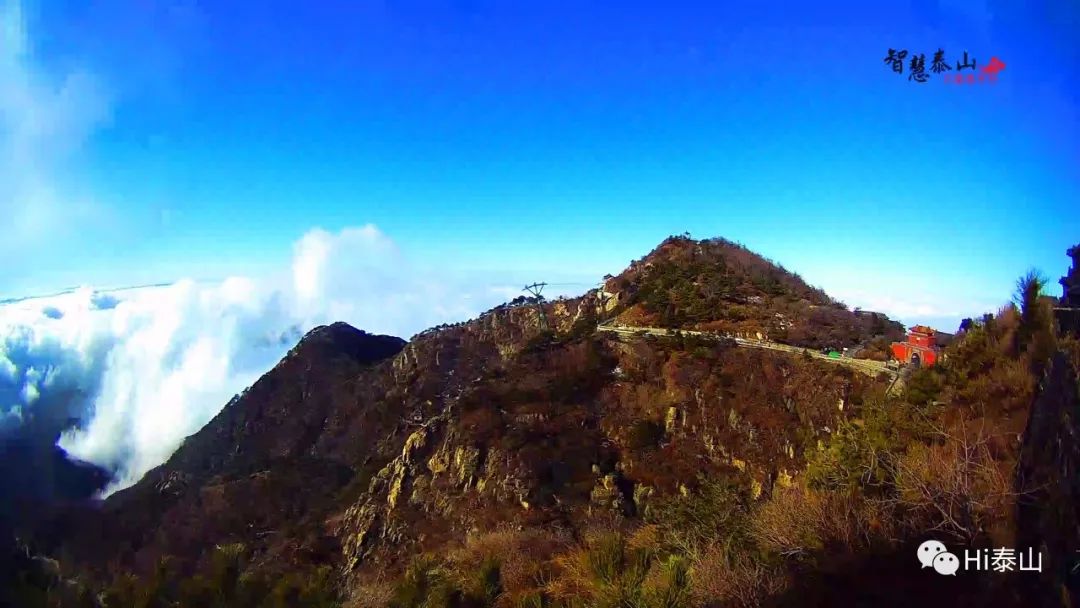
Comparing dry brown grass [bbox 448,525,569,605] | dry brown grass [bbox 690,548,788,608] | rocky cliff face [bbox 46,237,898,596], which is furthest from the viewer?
rocky cliff face [bbox 46,237,898,596]

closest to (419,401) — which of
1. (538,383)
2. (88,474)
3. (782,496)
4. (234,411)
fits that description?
(538,383)

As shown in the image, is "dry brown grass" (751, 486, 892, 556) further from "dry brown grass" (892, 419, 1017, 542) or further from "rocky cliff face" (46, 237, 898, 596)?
"rocky cliff face" (46, 237, 898, 596)

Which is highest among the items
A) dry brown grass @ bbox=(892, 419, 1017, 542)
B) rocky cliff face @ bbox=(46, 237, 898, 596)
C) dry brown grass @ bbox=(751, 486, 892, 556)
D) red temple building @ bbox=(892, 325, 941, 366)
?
red temple building @ bbox=(892, 325, 941, 366)

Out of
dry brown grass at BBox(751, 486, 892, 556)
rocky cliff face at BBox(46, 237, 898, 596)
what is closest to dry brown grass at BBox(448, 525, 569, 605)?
dry brown grass at BBox(751, 486, 892, 556)

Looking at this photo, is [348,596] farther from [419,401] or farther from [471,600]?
[419,401]

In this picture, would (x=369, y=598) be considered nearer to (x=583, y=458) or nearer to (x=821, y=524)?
(x=821, y=524)

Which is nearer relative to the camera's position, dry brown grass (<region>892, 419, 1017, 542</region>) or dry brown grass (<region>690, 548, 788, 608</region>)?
dry brown grass (<region>690, 548, 788, 608</region>)
